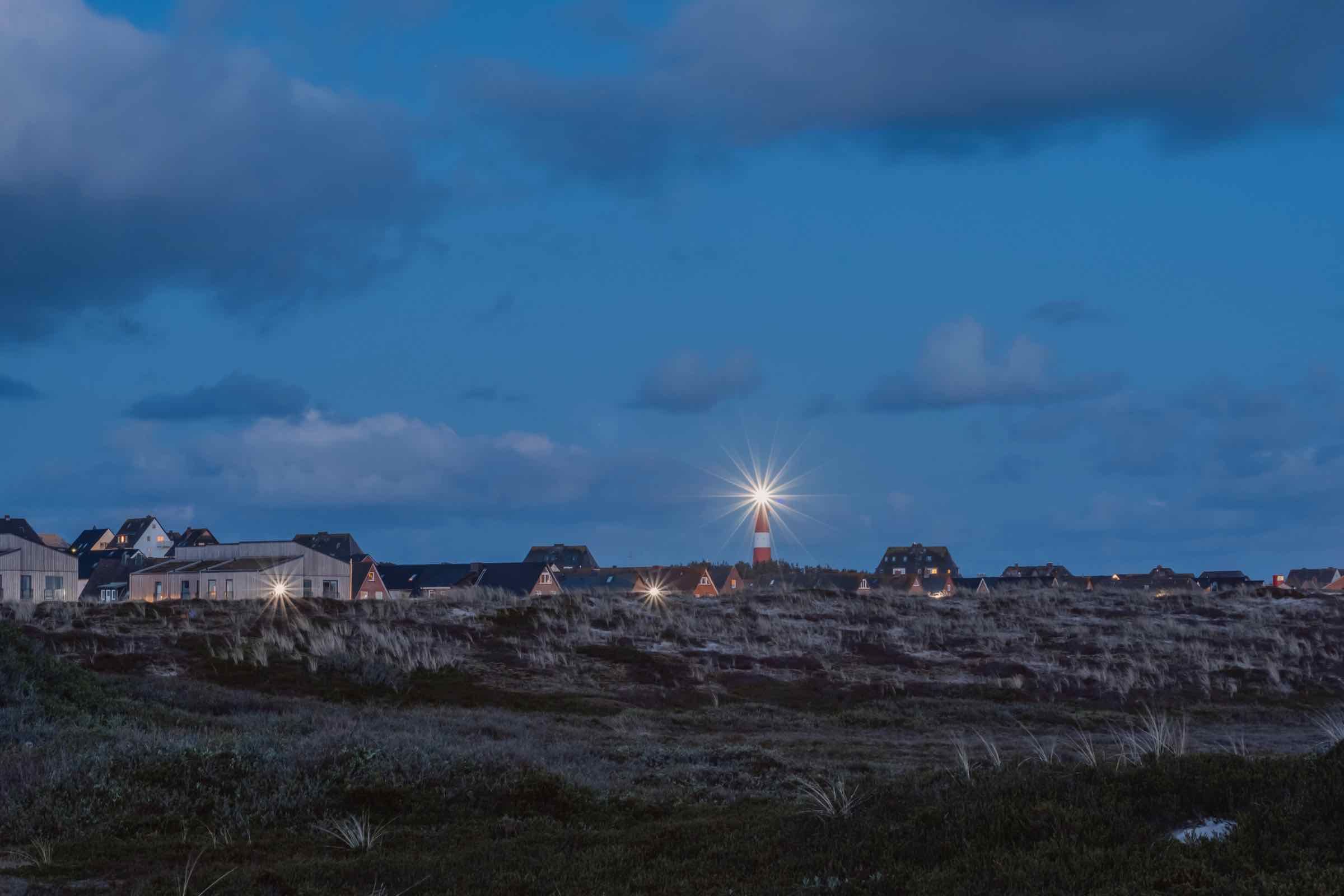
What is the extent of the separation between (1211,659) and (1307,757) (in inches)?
1228

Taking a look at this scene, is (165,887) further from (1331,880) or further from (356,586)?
(356,586)

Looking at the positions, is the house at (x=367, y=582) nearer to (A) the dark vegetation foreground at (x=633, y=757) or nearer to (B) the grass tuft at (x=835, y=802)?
(A) the dark vegetation foreground at (x=633, y=757)

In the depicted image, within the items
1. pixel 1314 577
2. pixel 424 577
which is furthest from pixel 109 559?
pixel 1314 577

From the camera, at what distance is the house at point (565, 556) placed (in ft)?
417

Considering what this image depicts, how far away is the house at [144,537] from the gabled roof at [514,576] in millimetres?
69722

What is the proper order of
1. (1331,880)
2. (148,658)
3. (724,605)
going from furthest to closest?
(724,605), (148,658), (1331,880)

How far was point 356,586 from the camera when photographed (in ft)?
325

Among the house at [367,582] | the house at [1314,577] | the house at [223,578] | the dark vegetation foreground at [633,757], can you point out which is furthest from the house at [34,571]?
the house at [1314,577]

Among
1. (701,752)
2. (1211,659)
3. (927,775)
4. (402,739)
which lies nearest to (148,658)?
(402,739)

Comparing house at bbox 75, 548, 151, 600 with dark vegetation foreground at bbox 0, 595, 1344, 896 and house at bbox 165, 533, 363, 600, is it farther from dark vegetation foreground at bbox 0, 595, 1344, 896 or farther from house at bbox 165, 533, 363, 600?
dark vegetation foreground at bbox 0, 595, 1344, 896

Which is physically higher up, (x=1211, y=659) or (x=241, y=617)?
(x=241, y=617)

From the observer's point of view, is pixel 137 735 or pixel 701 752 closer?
pixel 137 735

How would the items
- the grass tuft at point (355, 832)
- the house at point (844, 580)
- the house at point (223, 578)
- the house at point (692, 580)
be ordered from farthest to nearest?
1. the house at point (844, 580)
2. the house at point (692, 580)
3. the house at point (223, 578)
4. the grass tuft at point (355, 832)

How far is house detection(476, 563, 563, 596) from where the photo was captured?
9944 cm
